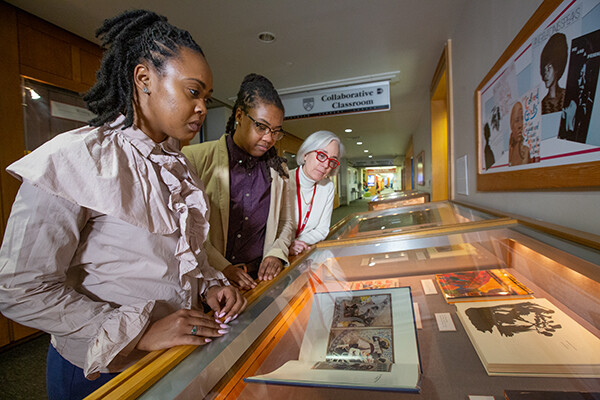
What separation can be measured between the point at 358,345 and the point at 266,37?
3.56m

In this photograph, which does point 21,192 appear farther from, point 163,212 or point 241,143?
point 241,143

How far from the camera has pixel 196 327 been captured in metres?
0.56

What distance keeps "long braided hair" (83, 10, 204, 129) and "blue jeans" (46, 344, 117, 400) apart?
679 mm

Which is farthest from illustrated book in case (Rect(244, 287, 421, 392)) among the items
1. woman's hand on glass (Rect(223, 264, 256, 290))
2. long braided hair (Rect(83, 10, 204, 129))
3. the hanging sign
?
the hanging sign

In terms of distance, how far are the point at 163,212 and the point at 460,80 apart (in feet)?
10.7

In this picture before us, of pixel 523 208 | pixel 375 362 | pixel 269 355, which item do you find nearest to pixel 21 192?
pixel 269 355

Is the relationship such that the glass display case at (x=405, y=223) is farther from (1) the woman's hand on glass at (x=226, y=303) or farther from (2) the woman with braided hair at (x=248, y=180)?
(1) the woman's hand on glass at (x=226, y=303)

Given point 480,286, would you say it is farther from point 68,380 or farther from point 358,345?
point 68,380

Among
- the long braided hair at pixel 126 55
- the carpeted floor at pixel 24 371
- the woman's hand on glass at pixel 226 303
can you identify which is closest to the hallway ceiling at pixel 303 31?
the long braided hair at pixel 126 55

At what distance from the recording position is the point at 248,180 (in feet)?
4.92

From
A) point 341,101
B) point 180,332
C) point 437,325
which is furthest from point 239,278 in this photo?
point 341,101

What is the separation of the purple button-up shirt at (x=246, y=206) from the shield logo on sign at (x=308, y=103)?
131 inches

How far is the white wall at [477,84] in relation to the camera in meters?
1.01

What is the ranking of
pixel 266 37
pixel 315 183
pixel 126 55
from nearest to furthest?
pixel 126 55
pixel 315 183
pixel 266 37
